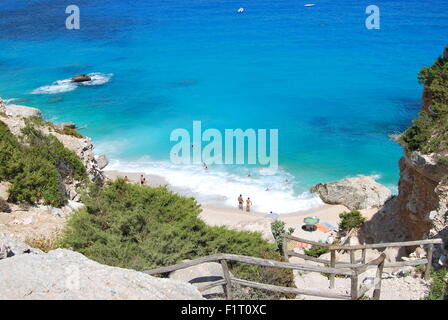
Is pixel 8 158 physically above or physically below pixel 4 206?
above

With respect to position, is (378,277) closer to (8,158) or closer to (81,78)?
(8,158)

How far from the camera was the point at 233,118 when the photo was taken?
134 feet

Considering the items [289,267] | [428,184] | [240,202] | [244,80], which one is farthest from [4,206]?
[244,80]

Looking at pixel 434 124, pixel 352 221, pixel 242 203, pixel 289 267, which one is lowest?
pixel 242 203

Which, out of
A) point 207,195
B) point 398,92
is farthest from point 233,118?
point 398,92

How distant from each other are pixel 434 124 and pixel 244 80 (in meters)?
37.4

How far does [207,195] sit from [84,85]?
93.3ft

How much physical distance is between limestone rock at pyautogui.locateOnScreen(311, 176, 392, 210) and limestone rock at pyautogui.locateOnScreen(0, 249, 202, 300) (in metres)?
20.8

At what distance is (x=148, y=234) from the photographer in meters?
10.3

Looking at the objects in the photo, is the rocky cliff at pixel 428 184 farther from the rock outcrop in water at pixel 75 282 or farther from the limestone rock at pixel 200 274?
the rock outcrop in water at pixel 75 282

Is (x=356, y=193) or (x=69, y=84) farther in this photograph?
(x=69, y=84)

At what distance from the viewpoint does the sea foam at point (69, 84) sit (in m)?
46.7

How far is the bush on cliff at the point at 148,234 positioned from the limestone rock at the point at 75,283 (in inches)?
128
